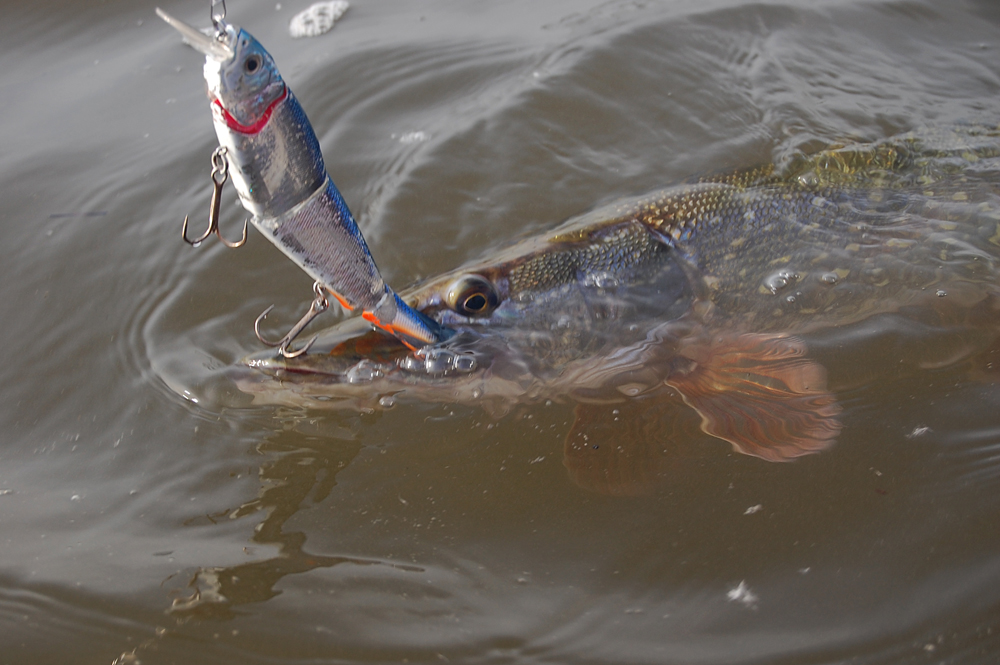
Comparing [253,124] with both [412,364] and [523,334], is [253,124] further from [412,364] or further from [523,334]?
[523,334]

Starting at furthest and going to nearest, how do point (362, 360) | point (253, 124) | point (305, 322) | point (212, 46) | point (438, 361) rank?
point (438, 361)
point (362, 360)
point (305, 322)
point (253, 124)
point (212, 46)

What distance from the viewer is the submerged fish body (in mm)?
2564

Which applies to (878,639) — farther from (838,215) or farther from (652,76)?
(652,76)

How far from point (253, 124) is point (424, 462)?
1453mm

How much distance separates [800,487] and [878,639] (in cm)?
54

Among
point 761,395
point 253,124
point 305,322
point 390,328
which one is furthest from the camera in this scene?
point 761,395

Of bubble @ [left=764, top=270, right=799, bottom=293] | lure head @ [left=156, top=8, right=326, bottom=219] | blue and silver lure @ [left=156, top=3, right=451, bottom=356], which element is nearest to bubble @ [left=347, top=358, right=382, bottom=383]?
blue and silver lure @ [left=156, top=3, right=451, bottom=356]

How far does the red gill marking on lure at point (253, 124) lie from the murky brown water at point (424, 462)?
137cm

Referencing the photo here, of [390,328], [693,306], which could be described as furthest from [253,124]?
[693,306]

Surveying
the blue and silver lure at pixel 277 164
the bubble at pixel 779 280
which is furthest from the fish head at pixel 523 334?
the blue and silver lure at pixel 277 164

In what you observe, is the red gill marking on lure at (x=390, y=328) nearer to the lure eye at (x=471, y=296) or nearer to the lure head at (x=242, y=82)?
the lure eye at (x=471, y=296)

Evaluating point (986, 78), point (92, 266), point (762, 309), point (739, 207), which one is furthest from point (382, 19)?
point (986, 78)

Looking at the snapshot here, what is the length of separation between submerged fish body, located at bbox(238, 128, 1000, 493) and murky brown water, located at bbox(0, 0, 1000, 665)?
126mm

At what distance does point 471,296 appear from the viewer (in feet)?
8.65
